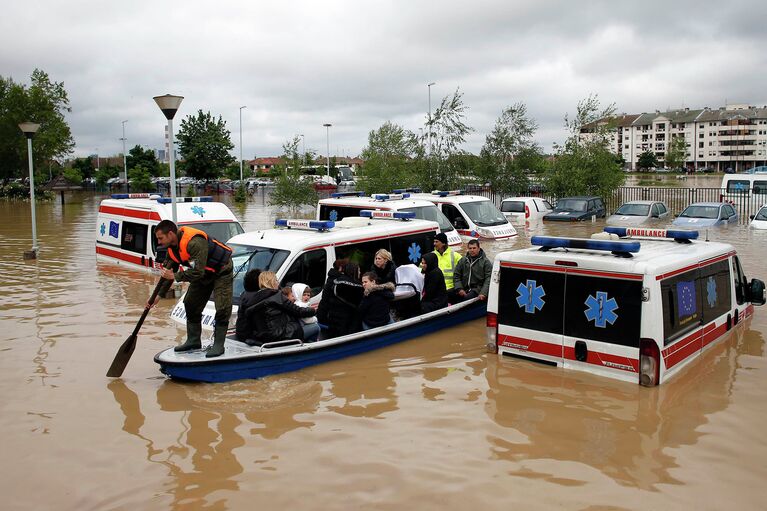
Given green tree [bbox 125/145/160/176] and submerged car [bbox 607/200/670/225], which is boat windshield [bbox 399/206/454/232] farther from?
green tree [bbox 125/145/160/176]

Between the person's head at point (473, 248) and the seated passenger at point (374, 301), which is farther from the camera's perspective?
the person's head at point (473, 248)

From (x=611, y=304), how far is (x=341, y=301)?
3.78 metres

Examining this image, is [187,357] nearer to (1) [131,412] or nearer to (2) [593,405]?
(1) [131,412]

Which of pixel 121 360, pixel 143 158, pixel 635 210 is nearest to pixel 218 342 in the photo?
pixel 121 360

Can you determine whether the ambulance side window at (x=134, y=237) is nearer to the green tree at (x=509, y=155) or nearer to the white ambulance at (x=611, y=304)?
the white ambulance at (x=611, y=304)

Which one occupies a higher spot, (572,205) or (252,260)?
(572,205)

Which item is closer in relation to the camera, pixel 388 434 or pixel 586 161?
pixel 388 434

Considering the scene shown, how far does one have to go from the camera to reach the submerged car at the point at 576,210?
29.9m

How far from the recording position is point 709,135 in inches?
5536

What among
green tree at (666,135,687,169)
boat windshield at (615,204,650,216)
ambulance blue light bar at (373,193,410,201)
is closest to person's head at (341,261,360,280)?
ambulance blue light bar at (373,193,410,201)

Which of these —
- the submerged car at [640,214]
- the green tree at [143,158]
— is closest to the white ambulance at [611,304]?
the submerged car at [640,214]

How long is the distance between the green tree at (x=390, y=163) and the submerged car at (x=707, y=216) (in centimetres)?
1293

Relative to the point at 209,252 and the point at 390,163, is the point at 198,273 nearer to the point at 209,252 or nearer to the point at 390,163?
the point at 209,252

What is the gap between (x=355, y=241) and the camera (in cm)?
1149
